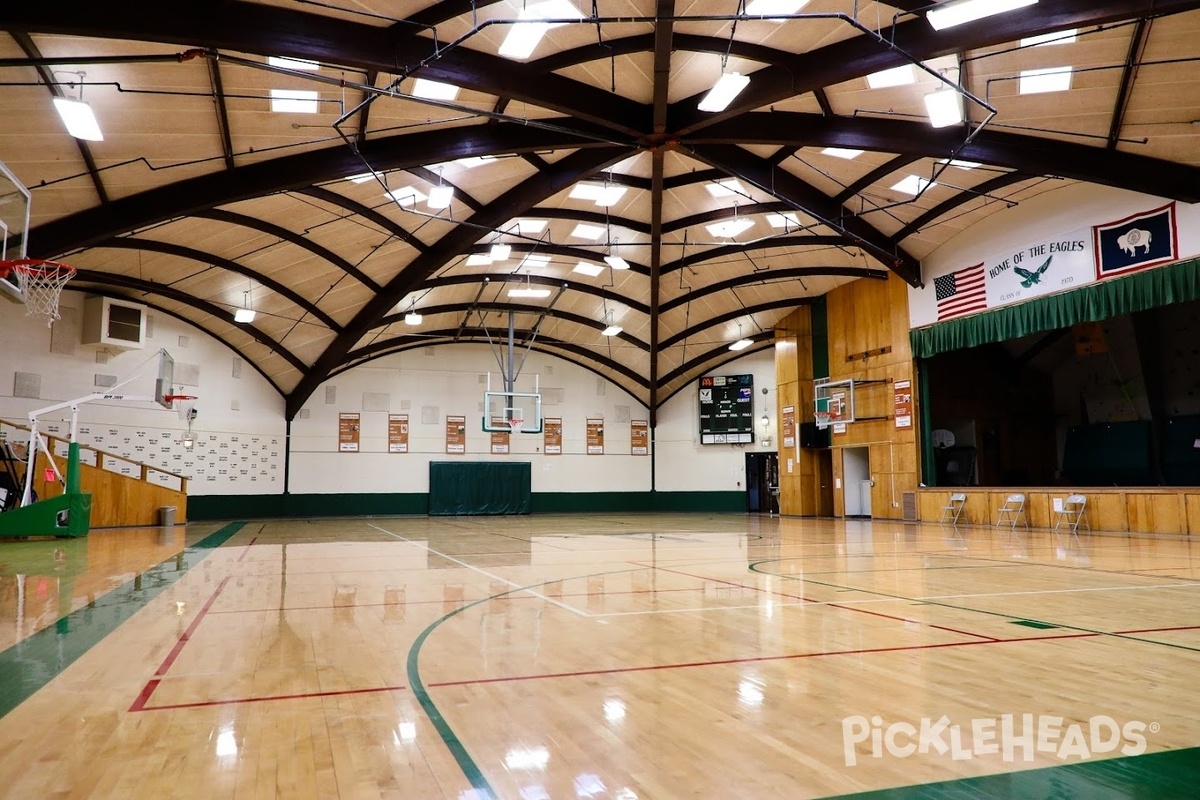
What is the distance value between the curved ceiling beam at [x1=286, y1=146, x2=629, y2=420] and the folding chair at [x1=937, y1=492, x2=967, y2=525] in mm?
11891

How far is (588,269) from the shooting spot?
74.8 ft

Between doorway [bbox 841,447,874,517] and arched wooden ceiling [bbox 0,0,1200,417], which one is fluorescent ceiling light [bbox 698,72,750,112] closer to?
arched wooden ceiling [bbox 0,0,1200,417]

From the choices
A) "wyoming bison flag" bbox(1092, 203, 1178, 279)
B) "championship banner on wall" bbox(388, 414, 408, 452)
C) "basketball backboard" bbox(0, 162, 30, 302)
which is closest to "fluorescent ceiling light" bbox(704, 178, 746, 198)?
"wyoming bison flag" bbox(1092, 203, 1178, 279)

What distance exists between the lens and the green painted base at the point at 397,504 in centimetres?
2497

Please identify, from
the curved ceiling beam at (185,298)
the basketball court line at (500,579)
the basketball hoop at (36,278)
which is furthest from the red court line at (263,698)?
the curved ceiling beam at (185,298)

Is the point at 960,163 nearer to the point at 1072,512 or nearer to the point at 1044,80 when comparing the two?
the point at 1044,80

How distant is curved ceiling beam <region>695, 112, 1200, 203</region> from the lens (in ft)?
44.5

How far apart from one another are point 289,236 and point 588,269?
8.42 m

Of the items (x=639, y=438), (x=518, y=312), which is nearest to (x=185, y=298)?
(x=518, y=312)

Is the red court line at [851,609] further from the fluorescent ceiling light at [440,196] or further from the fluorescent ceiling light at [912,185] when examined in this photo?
the fluorescent ceiling light at [912,185]

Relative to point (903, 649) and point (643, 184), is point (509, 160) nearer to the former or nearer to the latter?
point (643, 184)

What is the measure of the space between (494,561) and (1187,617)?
792cm

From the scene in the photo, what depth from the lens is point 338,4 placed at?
10.1 meters

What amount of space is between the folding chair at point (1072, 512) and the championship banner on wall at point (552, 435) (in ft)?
60.4
